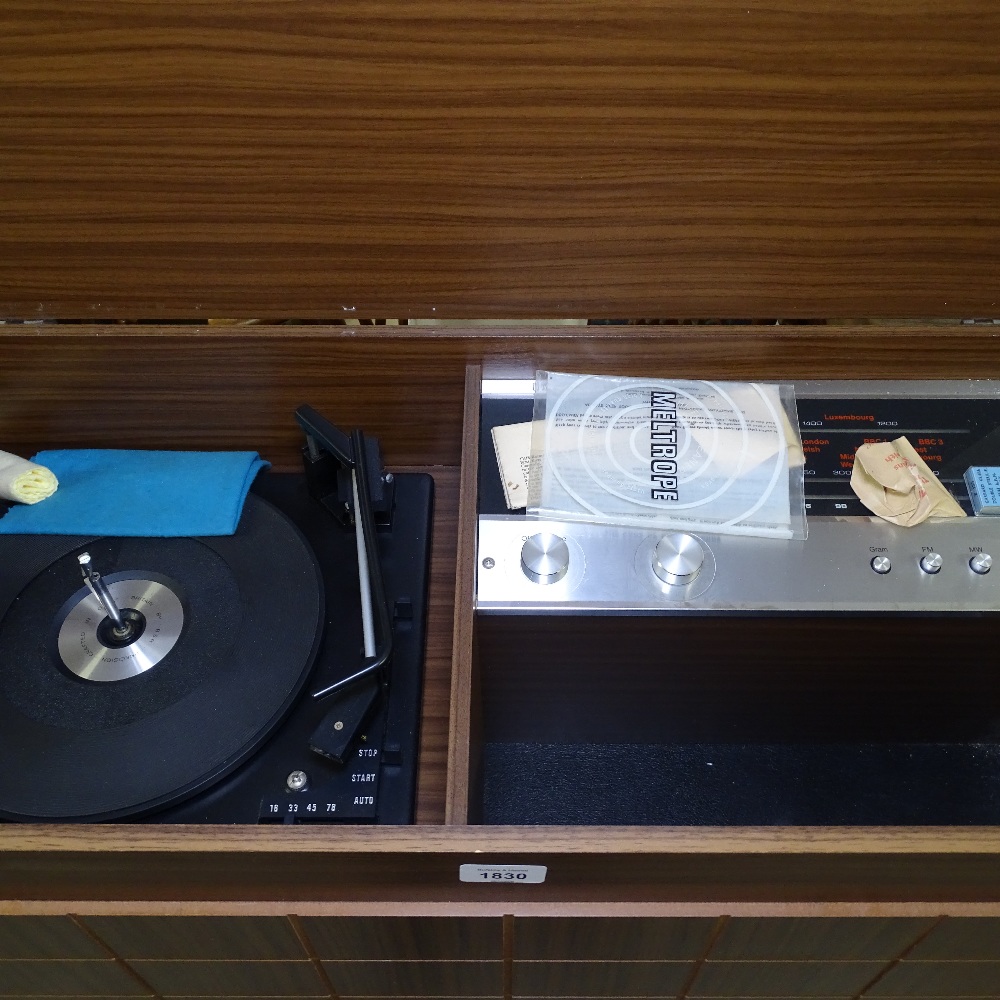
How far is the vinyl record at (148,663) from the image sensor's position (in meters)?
0.72

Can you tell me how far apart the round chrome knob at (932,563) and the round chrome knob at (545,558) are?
14.0 inches

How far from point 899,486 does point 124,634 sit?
31.5 inches

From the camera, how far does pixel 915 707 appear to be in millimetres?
988

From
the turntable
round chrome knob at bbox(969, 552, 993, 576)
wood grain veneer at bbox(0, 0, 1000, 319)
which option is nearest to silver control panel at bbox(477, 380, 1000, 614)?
round chrome knob at bbox(969, 552, 993, 576)

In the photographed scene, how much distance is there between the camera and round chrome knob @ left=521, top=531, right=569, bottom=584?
0.84 meters

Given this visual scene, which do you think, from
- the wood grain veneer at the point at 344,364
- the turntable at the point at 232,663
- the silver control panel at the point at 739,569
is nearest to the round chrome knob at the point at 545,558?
the silver control panel at the point at 739,569

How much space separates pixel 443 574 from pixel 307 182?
1.47 ft

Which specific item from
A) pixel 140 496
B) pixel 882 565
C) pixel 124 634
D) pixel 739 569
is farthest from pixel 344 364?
pixel 882 565

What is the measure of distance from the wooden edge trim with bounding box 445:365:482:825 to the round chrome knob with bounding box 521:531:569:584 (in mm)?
56

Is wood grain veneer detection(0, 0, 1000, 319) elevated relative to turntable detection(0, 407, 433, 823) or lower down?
elevated

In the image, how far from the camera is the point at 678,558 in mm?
837

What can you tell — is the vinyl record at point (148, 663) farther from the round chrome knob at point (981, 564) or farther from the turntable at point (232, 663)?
the round chrome knob at point (981, 564)

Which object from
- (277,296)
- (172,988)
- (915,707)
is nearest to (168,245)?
(277,296)

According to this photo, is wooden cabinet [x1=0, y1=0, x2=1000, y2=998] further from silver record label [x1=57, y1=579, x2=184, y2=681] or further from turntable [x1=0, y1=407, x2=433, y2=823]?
silver record label [x1=57, y1=579, x2=184, y2=681]
